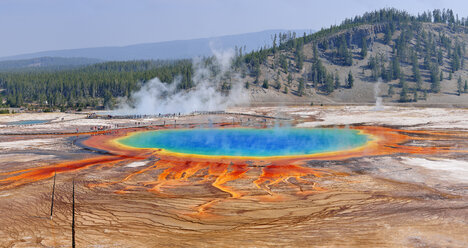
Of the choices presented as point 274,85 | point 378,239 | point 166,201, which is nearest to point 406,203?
point 378,239

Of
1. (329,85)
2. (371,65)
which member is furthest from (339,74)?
(329,85)

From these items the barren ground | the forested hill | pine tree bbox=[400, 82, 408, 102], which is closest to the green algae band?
the barren ground

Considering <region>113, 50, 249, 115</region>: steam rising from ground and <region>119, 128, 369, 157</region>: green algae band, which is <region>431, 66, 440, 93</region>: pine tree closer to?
<region>113, 50, 249, 115</region>: steam rising from ground

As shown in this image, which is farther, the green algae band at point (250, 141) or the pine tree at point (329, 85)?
the pine tree at point (329, 85)

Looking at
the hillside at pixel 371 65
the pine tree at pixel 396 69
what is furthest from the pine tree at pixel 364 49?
the pine tree at pixel 396 69

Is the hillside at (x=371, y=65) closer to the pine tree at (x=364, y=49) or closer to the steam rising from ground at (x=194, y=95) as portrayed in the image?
the pine tree at (x=364, y=49)

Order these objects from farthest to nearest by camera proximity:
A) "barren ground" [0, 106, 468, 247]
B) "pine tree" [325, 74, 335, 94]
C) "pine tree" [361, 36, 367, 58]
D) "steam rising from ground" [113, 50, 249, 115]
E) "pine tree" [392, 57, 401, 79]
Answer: "pine tree" [361, 36, 367, 58], "pine tree" [392, 57, 401, 79], "pine tree" [325, 74, 335, 94], "steam rising from ground" [113, 50, 249, 115], "barren ground" [0, 106, 468, 247]
